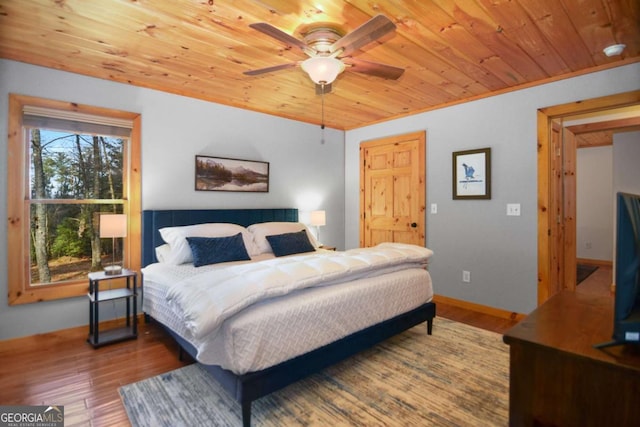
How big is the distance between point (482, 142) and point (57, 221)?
443cm

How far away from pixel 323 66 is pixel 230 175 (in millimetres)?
2162

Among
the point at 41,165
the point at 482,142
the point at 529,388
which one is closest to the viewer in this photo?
the point at 529,388

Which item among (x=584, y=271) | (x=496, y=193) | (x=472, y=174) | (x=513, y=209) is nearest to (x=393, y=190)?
(x=472, y=174)

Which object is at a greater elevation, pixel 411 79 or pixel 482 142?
pixel 411 79

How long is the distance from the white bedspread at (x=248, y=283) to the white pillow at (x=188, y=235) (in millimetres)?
1106

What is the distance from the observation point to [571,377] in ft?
3.37

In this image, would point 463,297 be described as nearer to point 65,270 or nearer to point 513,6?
point 513,6

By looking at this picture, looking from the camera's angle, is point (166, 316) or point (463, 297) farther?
point (463, 297)

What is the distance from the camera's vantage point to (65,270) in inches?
120

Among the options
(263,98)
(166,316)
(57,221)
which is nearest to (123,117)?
(57,221)

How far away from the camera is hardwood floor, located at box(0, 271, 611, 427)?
1960 millimetres

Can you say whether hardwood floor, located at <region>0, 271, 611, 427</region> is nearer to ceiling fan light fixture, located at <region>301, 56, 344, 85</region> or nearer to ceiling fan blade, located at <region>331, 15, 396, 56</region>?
ceiling fan light fixture, located at <region>301, 56, 344, 85</region>

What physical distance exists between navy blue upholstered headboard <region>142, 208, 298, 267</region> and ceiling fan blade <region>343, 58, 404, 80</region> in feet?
7.29

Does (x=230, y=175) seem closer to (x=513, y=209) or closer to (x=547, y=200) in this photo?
(x=513, y=209)
